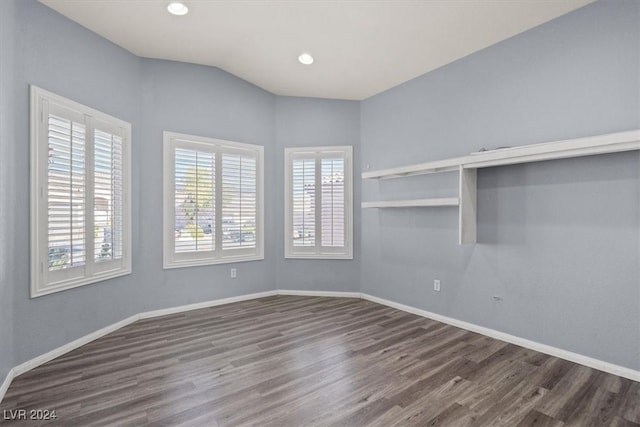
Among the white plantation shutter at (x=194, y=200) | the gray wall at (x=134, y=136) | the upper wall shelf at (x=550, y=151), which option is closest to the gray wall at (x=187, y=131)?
the gray wall at (x=134, y=136)

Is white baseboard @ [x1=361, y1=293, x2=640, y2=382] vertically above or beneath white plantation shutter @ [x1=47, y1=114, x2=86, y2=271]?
beneath

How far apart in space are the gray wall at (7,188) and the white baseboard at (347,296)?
0.86 feet

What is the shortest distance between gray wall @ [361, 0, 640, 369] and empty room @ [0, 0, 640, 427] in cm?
2

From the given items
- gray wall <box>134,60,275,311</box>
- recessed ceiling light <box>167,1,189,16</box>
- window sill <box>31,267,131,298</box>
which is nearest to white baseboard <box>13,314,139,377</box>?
gray wall <box>134,60,275,311</box>

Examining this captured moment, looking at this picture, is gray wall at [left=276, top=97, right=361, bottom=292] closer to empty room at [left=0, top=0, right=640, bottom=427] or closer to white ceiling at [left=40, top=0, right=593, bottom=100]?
empty room at [left=0, top=0, right=640, bottom=427]

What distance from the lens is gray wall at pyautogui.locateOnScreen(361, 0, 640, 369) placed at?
2643 millimetres

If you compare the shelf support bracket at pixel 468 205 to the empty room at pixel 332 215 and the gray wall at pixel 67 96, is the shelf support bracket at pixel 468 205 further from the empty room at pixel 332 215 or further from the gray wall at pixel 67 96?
the gray wall at pixel 67 96

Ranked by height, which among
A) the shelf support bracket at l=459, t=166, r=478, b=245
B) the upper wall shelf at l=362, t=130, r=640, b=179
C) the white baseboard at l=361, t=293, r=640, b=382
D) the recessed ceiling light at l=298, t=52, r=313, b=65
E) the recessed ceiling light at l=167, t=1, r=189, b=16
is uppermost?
the recessed ceiling light at l=167, t=1, r=189, b=16

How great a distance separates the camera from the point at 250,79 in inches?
184

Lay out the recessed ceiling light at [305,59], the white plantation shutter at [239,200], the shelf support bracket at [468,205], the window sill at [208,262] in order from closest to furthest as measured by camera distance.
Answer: the shelf support bracket at [468,205], the recessed ceiling light at [305,59], the window sill at [208,262], the white plantation shutter at [239,200]

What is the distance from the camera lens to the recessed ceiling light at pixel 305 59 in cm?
384

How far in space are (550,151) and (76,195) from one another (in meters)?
4.19

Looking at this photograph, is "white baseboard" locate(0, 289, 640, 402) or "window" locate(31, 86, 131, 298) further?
"window" locate(31, 86, 131, 298)

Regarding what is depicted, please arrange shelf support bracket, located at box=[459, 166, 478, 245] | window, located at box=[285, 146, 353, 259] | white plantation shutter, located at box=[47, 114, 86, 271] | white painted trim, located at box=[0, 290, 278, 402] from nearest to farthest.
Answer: white painted trim, located at box=[0, 290, 278, 402], white plantation shutter, located at box=[47, 114, 86, 271], shelf support bracket, located at box=[459, 166, 478, 245], window, located at box=[285, 146, 353, 259]
